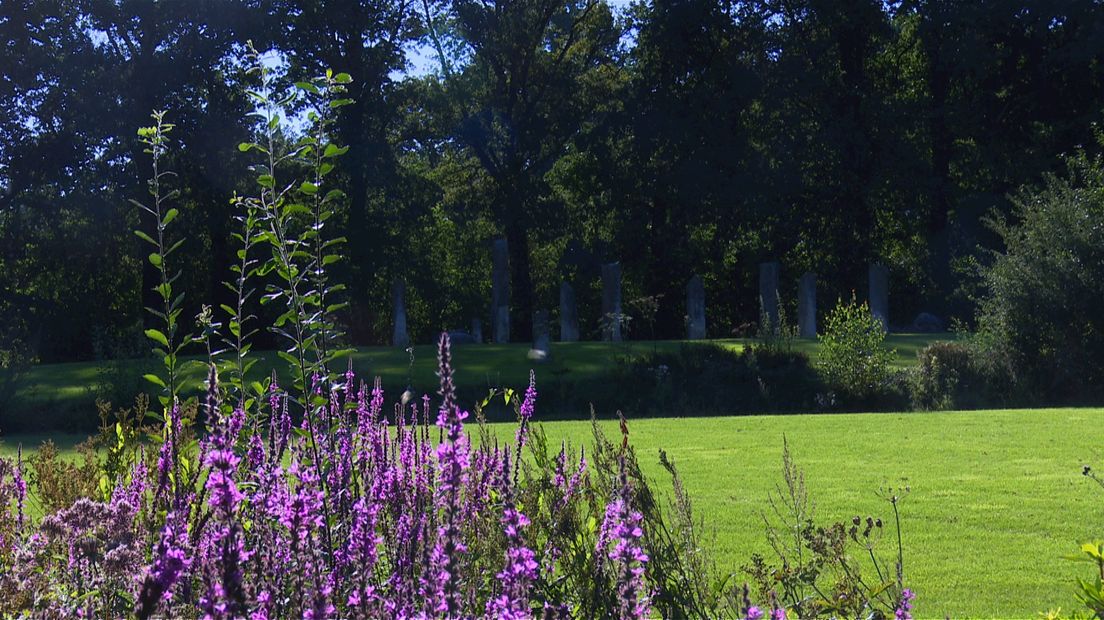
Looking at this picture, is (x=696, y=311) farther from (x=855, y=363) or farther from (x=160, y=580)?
(x=160, y=580)

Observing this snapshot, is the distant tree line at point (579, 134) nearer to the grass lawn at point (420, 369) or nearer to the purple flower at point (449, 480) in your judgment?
the grass lawn at point (420, 369)

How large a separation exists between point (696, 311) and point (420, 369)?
27.4 feet

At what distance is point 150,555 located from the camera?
13.3ft

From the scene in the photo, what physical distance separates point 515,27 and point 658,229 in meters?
7.60

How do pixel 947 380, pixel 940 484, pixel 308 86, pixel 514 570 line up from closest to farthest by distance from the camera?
pixel 514 570 < pixel 308 86 < pixel 940 484 < pixel 947 380

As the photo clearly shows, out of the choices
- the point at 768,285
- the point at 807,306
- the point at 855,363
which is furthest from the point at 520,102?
the point at 855,363

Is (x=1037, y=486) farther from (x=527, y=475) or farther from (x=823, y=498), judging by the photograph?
(x=527, y=475)

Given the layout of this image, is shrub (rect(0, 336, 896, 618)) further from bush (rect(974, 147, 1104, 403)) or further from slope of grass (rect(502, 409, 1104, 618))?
bush (rect(974, 147, 1104, 403))

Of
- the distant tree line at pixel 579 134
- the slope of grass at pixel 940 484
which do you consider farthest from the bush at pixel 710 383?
the distant tree line at pixel 579 134

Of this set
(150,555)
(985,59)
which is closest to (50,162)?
(985,59)

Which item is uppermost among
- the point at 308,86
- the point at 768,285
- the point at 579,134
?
the point at 579,134

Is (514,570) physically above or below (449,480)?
below

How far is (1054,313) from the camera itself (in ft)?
62.8

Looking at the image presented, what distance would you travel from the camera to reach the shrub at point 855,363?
1903 cm
